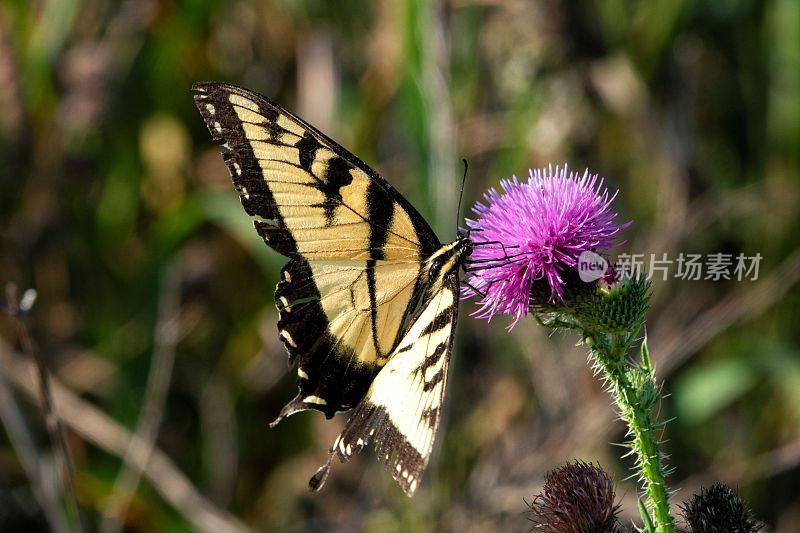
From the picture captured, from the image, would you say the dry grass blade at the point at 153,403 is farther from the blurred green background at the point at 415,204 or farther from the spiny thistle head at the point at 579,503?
the spiny thistle head at the point at 579,503

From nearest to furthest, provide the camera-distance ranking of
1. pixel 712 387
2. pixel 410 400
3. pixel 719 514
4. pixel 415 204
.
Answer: pixel 719 514 < pixel 410 400 < pixel 712 387 < pixel 415 204

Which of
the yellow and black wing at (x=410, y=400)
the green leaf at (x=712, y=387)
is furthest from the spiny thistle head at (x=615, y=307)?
the green leaf at (x=712, y=387)

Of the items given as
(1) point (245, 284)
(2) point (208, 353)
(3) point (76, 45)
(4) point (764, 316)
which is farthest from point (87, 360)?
(4) point (764, 316)

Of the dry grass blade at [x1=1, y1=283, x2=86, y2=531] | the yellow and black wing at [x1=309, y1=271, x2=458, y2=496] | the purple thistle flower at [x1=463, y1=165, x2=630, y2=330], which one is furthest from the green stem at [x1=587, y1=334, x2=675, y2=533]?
the dry grass blade at [x1=1, y1=283, x2=86, y2=531]

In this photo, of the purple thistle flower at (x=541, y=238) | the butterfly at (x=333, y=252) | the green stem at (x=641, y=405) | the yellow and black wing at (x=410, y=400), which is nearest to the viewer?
the green stem at (x=641, y=405)

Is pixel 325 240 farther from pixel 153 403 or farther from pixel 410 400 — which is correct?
pixel 153 403

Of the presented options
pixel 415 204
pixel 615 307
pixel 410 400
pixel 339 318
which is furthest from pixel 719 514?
pixel 415 204

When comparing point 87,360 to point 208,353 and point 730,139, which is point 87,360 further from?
point 730,139
